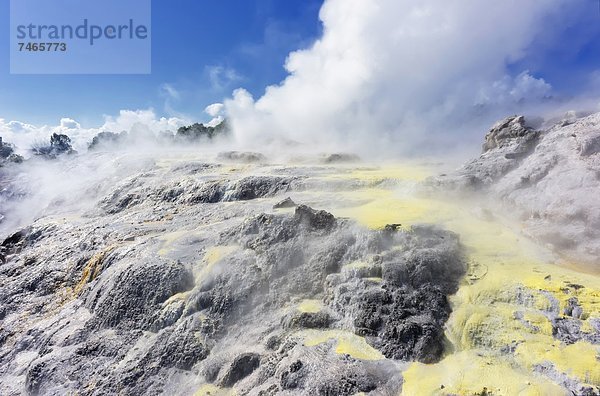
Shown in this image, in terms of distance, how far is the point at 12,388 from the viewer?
14.0 meters

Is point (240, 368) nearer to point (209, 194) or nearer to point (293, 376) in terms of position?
point (293, 376)

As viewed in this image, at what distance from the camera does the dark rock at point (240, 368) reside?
39.2ft

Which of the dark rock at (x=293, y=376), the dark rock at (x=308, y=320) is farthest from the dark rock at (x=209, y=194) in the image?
the dark rock at (x=293, y=376)

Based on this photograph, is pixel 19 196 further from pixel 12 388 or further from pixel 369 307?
pixel 369 307

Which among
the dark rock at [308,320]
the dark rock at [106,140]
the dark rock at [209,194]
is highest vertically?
the dark rock at [106,140]

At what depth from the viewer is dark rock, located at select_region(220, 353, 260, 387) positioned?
12.0m

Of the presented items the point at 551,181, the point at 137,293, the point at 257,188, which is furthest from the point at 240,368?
the point at 551,181

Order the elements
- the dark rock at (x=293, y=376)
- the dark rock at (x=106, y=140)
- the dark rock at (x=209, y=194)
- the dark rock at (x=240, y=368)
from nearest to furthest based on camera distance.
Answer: the dark rock at (x=293, y=376) < the dark rock at (x=240, y=368) < the dark rock at (x=209, y=194) < the dark rock at (x=106, y=140)

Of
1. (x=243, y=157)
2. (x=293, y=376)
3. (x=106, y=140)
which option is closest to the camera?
(x=293, y=376)

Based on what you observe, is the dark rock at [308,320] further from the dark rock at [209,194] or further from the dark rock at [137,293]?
the dark rock at [209,194]

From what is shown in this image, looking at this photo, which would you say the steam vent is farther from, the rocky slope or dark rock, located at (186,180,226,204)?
dark rock, located at (186,180,226,204)

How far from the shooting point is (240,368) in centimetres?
1214

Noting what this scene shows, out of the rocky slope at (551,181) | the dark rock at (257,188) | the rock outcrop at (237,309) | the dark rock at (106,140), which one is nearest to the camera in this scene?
the rock outcrop at (237,309)

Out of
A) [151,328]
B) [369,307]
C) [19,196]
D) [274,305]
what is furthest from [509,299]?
[19,196]
